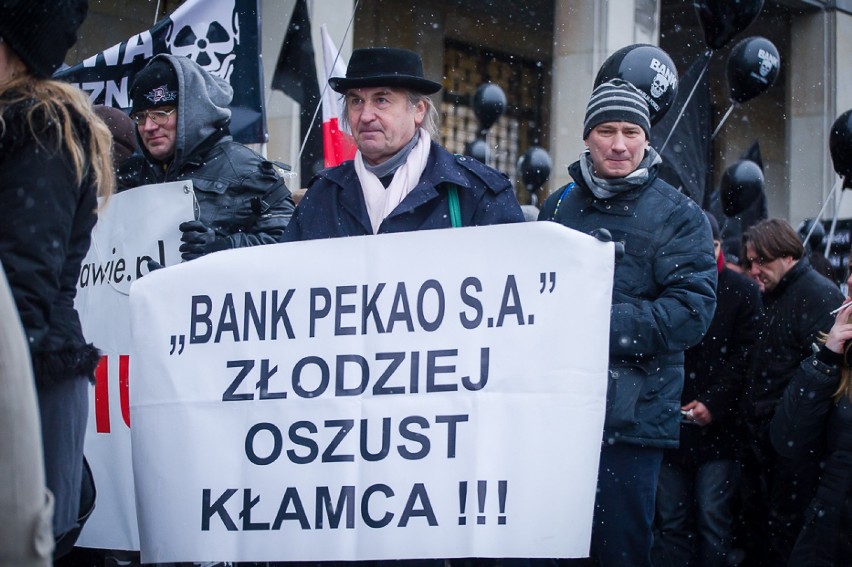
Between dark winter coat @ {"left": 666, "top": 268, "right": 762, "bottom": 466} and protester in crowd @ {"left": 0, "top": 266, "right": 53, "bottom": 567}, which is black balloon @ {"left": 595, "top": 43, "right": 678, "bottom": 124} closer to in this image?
dark winter coat @ {"left": 666, "top": 268, "right": 762, "bottom": 466}

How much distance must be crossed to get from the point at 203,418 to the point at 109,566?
6.60ft

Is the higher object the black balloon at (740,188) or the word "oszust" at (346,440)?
the black balloon at (740,188)

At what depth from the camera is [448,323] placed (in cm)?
346

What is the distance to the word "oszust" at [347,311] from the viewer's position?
3.47 m

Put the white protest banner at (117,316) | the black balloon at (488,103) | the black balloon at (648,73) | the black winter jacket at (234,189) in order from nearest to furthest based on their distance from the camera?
the white protest banner at (117,316)
the black winter jacket at (234,189)
the black balloon at (648,73)
the black balloon at (488,103)

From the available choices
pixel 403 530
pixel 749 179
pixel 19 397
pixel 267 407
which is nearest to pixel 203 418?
pixel 267 407

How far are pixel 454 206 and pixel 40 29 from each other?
1410 mm

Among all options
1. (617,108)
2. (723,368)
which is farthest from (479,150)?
(617,108)

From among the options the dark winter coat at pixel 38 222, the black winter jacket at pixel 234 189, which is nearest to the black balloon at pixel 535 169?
the black winter jacket at pixel 234 189

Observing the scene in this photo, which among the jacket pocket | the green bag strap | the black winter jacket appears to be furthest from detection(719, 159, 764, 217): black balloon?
the green bag strap

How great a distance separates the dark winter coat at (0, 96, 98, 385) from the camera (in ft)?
8.57

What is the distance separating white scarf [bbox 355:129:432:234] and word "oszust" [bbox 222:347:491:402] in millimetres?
478

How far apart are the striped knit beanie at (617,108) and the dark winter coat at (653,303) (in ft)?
0.78

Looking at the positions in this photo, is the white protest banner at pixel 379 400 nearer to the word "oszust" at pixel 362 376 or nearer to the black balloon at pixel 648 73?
the word "oszust" at pixel 362 376
